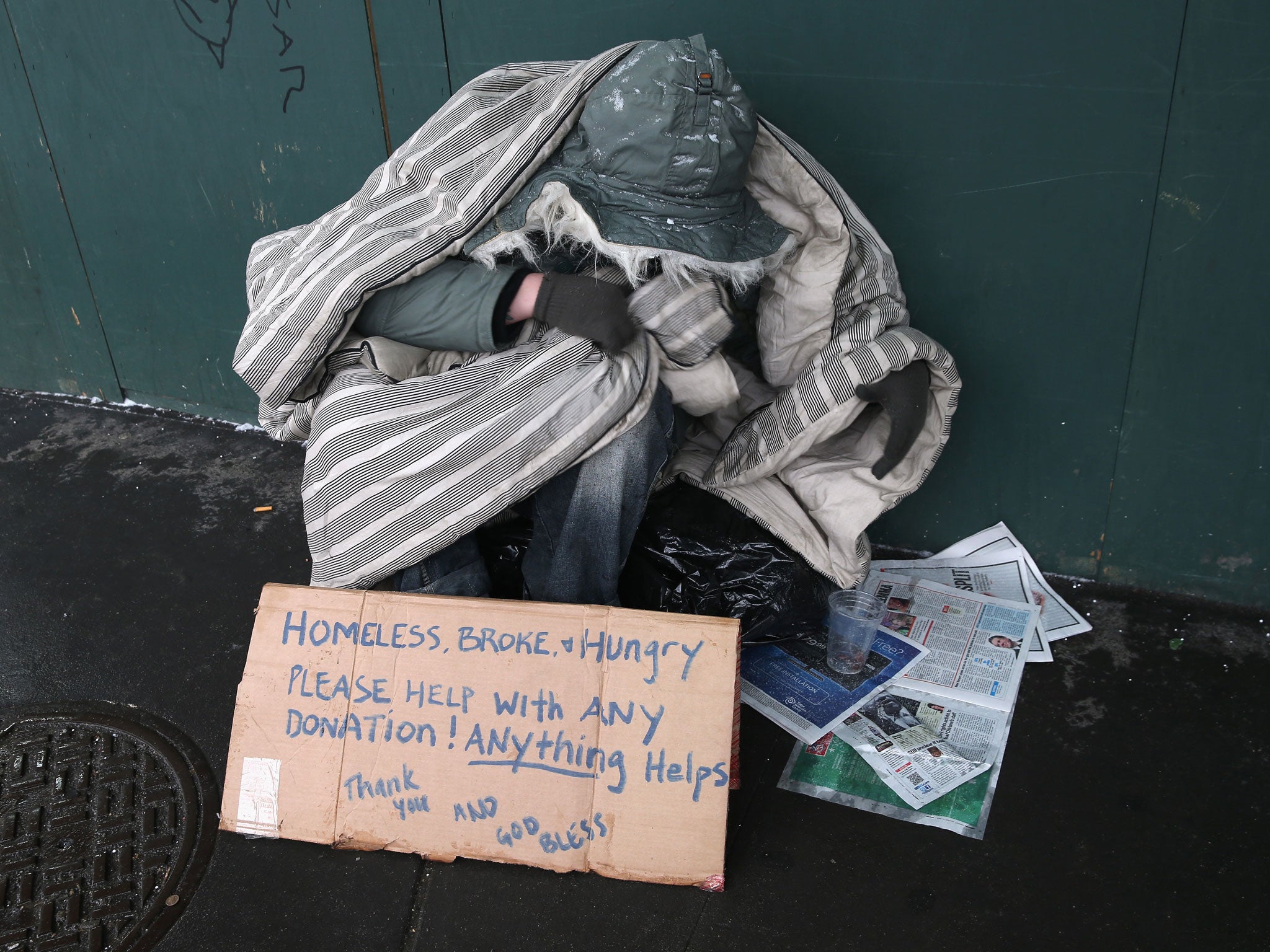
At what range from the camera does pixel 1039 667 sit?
189cm

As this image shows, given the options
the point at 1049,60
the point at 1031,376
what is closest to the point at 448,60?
the point at 1049,60

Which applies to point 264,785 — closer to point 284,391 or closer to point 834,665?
point 284,391

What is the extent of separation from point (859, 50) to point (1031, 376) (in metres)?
0.74

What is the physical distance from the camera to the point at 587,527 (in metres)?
1.64

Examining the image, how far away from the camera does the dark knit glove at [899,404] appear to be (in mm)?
1669

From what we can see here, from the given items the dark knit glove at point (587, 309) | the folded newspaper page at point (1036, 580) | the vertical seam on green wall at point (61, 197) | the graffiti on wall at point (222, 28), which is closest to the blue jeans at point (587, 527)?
the dark knit glove at point (587, 309)

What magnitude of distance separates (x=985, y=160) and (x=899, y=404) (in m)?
0.54

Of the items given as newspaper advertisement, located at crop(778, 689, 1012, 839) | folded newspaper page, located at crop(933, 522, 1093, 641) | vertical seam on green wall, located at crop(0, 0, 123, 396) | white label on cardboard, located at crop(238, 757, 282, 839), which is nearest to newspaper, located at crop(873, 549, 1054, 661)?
folded newspaper page, located at crop(933, 522, 1093, 641)

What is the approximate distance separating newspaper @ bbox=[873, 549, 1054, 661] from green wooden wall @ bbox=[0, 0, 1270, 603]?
0.07 metres

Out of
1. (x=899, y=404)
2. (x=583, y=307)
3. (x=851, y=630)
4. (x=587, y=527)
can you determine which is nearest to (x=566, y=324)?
(x=583, y=307)

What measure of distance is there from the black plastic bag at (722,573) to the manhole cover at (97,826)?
34.2 inches

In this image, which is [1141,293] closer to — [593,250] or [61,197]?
[593,250]

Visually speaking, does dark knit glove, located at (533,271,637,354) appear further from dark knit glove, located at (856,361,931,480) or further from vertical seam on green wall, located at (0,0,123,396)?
vertical seam on green wall, located at (0,0,123,396)

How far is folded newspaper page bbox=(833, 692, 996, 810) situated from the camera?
5.30 ft
